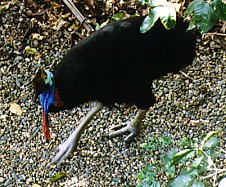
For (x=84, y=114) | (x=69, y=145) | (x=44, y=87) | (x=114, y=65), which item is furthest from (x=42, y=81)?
(x=84, y=114)

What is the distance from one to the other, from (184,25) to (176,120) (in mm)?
605

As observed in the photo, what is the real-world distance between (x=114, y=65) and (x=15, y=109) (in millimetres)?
882

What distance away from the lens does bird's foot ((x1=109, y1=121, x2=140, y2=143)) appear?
10.8ft

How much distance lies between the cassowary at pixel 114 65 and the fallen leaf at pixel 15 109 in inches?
19.4

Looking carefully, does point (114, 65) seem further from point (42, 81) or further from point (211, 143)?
point (211, 143)

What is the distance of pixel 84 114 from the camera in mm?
3439

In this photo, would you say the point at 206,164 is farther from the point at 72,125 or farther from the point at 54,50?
the point at 54,50

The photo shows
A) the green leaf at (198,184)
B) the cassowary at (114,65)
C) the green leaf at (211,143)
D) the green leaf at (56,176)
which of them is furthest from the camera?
the green leaf at (56,176)

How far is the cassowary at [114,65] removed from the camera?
9.34ft

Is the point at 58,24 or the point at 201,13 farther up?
the point at 201,13

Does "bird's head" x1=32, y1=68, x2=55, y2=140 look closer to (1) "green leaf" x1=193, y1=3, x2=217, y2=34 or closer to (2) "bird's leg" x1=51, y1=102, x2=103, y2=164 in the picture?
(2) "bird's leg" x1=51, y1=102, x2=103, y2=164

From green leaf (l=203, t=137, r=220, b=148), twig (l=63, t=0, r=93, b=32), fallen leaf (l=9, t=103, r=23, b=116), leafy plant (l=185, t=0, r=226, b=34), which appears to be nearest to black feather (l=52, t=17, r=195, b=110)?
fallen leaf (l=9, t=103, r=23, b=116)

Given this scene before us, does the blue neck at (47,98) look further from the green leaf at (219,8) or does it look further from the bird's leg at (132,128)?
the green leaf at (219,8)

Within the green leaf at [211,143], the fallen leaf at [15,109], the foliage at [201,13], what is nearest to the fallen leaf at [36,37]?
the fallen leaf at [15,109]
